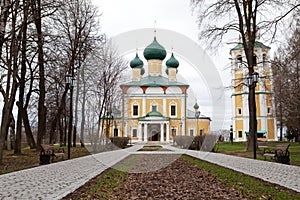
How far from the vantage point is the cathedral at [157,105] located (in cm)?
4466

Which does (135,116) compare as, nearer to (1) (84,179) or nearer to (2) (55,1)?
(2) (55,1)

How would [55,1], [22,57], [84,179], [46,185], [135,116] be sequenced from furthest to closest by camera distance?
1. [135,116]
2. [22,57]
3. [55,1]
4. [84,179]
5. [46,185]

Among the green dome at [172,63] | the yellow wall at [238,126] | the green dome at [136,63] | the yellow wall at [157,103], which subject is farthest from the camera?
the yellow wall at [157,103]

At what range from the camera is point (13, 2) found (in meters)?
12.1

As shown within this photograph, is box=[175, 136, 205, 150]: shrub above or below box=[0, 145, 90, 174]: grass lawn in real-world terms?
above

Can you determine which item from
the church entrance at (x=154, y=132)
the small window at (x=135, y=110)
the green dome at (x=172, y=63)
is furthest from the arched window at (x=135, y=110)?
the green dome at (x=172, y=63)

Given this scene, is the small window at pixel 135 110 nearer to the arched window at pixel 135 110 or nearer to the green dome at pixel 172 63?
the arched window at pixel 135 110

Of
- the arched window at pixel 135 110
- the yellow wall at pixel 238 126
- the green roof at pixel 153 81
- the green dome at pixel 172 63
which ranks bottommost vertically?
the yellow wall at pixel 238 126

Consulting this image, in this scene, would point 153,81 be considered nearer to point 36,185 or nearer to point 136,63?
point 136,63

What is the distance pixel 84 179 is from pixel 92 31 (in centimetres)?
1403

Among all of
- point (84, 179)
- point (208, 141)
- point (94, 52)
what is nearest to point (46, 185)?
point (84, 179)

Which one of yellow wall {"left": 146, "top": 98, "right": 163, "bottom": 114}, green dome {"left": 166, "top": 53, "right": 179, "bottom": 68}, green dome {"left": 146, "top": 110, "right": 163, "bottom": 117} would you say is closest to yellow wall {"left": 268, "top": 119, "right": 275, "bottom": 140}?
green dome {"left": 146, "top": 110, "right": 163, "bottom": 117}

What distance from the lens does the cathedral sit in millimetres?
44656

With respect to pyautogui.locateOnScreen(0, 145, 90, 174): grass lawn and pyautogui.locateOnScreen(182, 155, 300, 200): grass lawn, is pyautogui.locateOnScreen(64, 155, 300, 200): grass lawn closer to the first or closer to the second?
pyautogui.locateOnScreen(182, 155, 300, 200): grass lawn
